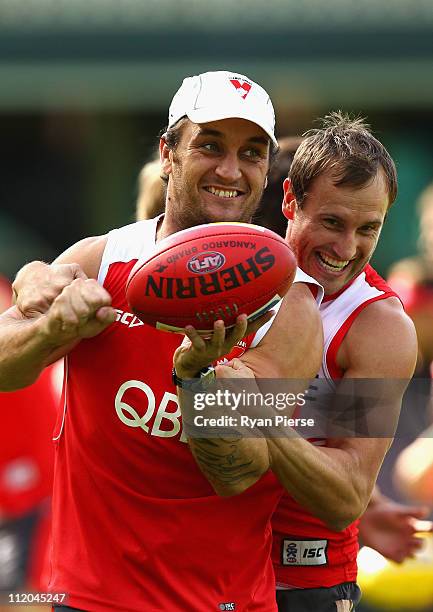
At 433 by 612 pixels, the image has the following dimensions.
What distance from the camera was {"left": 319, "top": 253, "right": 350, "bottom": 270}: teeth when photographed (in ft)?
14.2

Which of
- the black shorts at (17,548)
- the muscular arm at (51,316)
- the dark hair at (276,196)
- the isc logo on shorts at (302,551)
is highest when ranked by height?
the dark hair at (276,196)

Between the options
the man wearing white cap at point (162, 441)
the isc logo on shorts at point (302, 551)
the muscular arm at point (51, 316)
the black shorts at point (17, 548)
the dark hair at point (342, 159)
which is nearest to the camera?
the muscular arm at point (51, 316)

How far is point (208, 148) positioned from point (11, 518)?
2.94 metres

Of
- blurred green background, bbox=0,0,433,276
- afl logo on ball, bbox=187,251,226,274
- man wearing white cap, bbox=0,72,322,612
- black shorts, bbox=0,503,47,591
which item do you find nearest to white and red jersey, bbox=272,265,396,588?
man wearing white cap, bbox=0,72,322,612

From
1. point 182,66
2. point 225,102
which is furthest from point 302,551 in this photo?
point 182,66

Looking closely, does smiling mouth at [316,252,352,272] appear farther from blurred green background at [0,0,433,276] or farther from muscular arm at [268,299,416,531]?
blurred green background at [0,0,433,276]

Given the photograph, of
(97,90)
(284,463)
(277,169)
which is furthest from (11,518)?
(97,90)

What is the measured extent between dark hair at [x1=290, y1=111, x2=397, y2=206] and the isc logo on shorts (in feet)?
4.07

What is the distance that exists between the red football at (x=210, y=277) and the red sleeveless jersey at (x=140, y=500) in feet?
1.30

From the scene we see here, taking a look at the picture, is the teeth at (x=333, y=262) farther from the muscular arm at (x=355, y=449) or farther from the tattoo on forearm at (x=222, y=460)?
the tattoo on forearm at (x=222, y=460)

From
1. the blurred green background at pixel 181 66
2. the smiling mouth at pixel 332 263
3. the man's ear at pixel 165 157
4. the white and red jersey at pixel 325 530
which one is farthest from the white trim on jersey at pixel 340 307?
the blurred green background at pixel 181 66

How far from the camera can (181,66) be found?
12.6 meters

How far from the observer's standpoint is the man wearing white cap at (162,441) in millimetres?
3930

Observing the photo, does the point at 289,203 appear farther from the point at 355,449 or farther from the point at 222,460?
the point at 222,460
